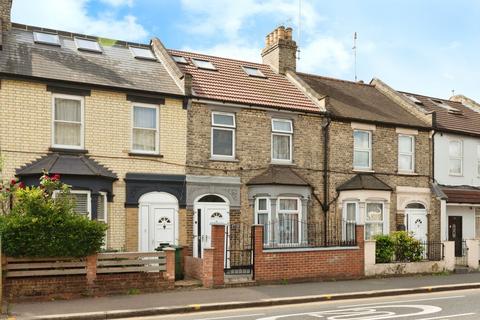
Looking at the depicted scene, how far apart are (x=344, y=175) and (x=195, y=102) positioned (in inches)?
268

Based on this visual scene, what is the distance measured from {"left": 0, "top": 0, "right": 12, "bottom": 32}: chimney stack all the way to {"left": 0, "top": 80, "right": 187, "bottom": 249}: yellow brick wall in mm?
3448

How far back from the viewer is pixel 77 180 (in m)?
15.7

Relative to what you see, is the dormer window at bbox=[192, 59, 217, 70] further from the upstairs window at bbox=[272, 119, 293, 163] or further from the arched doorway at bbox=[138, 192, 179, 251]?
the arched doorway at bbox=[138, 192, 179, 251]

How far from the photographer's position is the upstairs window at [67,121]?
16453mm

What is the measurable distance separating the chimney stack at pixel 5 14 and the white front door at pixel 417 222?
1704 centimetres

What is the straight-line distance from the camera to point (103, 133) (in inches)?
668

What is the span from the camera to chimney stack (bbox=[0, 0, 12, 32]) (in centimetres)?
1808

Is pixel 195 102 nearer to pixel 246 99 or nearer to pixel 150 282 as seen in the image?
pixel 246 99

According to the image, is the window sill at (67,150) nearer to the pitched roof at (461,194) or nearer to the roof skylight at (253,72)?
the roof skylight at (253,72)

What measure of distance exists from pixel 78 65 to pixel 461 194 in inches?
675

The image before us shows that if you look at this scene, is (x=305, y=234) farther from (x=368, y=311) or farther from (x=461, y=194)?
(x=461, y=194)

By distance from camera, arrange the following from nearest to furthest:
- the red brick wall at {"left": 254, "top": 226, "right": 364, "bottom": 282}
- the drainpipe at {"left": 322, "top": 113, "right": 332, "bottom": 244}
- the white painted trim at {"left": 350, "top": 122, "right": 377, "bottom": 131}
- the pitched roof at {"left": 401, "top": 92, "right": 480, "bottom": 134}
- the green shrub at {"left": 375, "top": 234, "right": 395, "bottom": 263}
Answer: the red brick wall at {"left": 254, "top": 226, "right": 364, "bottom": 282} < the green shrub at {"left": 375, "top": 234, "right": 395, "bottom": 263} < the drainpipe at {"left": 322, "top": 113, "right": 332, "bottom": 244} < the white painted trim at {"left": 350, "top": 122, "right": 377, "bottom": 131} < the pitched roof at {"left": 401, "top": 92, "right": 480, "bottom": 134}

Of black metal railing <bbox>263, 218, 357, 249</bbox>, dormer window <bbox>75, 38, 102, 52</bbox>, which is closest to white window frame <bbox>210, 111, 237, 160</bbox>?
black metal railing <bbox>263, 218, 357, 249</bbox>

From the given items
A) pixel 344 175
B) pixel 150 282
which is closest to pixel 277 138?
pixel 344 175
